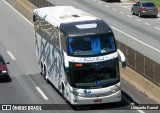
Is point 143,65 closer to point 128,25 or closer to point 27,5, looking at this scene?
point 128,25

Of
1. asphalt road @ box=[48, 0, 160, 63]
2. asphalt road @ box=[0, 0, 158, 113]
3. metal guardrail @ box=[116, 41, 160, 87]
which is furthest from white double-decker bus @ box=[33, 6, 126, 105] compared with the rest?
asphalt road @ box=[48, 0, 160, 63]

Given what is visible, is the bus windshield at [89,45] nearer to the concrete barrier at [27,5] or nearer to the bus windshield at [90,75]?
the bus windshield at [90,75]

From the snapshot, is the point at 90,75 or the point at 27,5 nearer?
the point at 90,75

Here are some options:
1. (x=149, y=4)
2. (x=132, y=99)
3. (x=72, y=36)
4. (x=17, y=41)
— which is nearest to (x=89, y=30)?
(x=72, y=36)

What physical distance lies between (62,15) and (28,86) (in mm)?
4593

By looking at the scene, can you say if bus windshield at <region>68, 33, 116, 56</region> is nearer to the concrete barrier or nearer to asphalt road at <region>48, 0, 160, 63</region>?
asphalt road at <region>48, 0, 160, 63</region>

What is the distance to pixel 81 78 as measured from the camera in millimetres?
23547

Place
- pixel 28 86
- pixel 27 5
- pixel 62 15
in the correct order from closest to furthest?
1. pixel 62 15
2. pixel 28 86
3. pixel 27 5

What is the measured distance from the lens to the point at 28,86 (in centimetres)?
2856

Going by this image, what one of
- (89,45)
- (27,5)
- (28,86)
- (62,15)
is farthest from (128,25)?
(89,45)

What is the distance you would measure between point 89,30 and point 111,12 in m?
34.8

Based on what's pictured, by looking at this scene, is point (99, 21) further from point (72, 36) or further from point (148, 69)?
point (148, 69)

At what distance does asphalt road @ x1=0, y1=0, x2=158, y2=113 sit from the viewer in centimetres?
2475

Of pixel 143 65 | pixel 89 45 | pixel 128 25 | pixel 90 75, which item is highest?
pixel 89 45
